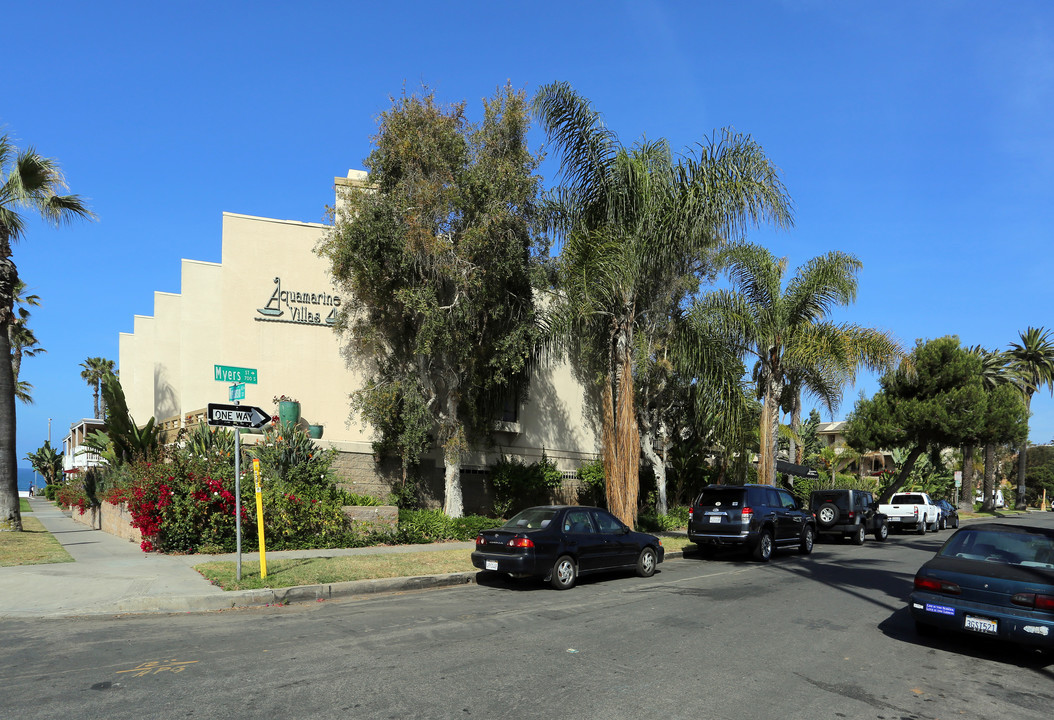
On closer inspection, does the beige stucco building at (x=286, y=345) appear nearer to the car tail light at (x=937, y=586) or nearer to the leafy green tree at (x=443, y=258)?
the leafy green tree at (x=443, y=258)

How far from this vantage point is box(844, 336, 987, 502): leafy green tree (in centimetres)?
3528

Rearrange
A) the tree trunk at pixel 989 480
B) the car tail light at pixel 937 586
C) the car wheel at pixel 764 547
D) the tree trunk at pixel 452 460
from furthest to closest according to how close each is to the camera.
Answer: the tree trunk at pixel 989 480 → the tree trunk at pixel 452 460 → the car wheel at pixel 764 547 → the car tail light at pixel 937 586

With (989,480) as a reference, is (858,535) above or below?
above

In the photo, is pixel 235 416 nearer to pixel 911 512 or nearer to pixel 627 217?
pixel 627 217

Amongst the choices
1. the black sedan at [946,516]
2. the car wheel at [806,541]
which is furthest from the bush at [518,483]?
the black sedan at [946,516]

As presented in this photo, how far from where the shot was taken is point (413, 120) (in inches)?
699

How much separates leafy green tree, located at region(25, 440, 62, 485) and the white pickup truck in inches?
2743

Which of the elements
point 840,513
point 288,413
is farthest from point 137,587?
point 840,513

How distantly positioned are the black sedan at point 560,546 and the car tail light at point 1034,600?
6.48 metres

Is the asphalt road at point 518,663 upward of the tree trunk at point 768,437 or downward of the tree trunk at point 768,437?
downward

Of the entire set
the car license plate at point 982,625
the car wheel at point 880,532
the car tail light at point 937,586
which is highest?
the car tail light at point 937,586

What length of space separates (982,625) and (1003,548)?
4.59ft

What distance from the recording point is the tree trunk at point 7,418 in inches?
715

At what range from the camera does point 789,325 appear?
22.6 meters
